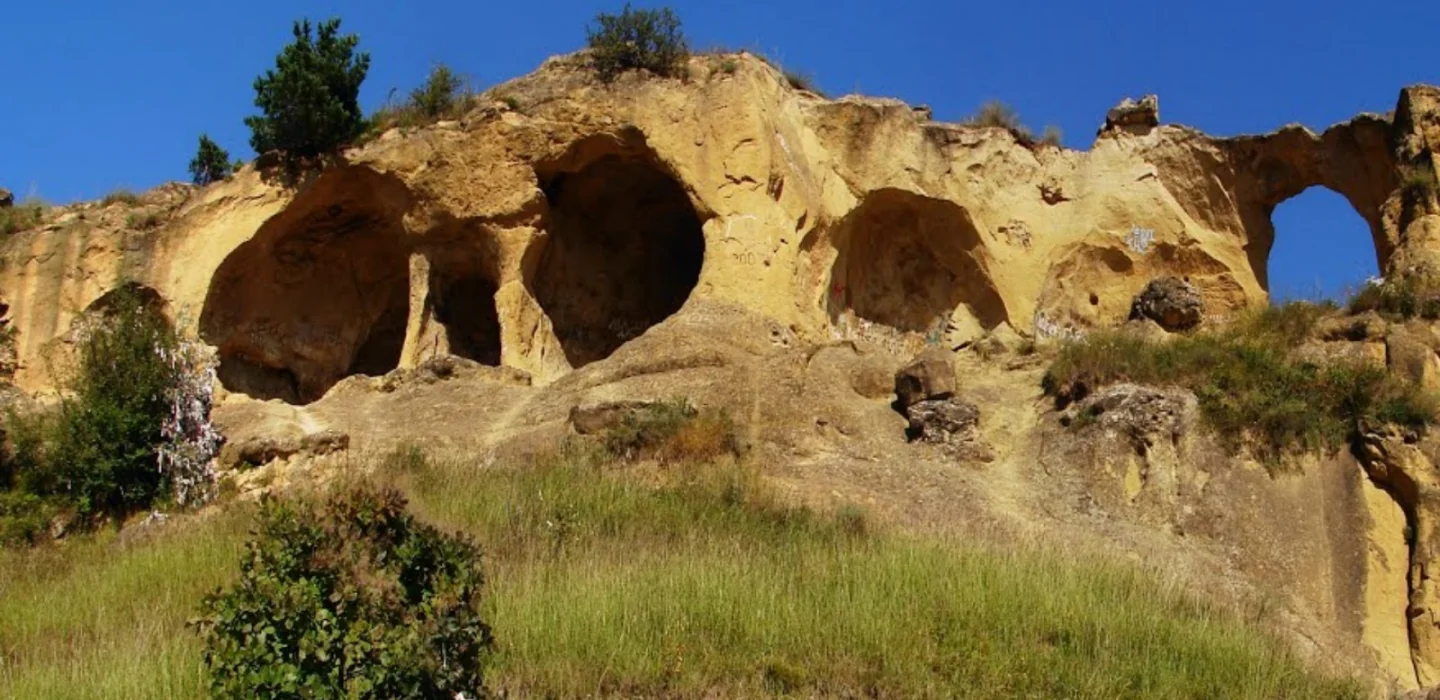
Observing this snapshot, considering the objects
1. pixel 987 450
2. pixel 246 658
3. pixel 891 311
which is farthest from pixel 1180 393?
pixel 246 658

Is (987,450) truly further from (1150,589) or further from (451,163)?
A: (451,163)

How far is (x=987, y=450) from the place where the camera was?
17875 millimetres

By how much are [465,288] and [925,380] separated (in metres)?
7.48

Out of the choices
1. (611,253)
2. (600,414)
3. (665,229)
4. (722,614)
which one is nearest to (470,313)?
(611,253)

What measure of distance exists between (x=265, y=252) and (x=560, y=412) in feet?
21.3

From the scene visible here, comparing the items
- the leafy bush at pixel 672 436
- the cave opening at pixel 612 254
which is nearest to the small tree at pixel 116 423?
the leafy bush at pixel 672 436

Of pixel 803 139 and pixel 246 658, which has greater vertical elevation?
pixel 803 139

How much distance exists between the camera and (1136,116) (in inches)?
959

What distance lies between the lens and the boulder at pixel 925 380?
1862 cm

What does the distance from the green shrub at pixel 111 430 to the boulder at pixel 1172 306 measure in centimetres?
1120

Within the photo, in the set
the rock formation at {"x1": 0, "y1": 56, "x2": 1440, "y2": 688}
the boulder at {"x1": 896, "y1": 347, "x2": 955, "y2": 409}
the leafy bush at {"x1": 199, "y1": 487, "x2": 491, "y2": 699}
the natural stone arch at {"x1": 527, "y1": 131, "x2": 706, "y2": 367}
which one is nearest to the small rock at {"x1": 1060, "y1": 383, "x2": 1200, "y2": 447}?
the rock formation at {"x1": 0, "y1": 56, "x2": 1440, "y2": 688}

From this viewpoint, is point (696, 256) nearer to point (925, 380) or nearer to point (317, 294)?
point (317, 294)

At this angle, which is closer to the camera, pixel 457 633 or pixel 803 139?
pixel 457 633

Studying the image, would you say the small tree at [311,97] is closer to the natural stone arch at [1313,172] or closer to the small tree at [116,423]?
the small tree at [116,423]
